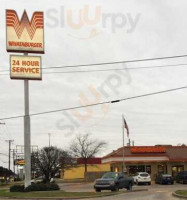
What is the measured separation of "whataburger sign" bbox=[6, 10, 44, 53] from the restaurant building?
3210 cm

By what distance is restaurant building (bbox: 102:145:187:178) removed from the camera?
67500mm

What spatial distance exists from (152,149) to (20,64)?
35.7m

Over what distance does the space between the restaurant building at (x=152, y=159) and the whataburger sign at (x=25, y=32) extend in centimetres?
3210

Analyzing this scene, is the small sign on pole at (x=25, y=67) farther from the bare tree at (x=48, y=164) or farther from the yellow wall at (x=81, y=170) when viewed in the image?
the yellow wall at (x=81, y=170)

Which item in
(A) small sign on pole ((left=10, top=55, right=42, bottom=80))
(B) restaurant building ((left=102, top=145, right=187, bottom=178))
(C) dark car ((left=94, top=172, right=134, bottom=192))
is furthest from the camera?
(B) restaurant building ((left=102, top=145, right=187, bottom=178))

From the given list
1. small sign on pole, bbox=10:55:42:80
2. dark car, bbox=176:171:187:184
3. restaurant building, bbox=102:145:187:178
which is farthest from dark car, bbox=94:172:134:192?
restaurant building, bbox=102:145:187:178

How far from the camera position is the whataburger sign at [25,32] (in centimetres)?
3812

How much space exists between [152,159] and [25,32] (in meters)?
36.3

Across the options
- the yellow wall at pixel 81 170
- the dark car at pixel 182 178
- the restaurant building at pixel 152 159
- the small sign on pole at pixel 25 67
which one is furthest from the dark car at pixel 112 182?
the yellow wall at pixel 81 170

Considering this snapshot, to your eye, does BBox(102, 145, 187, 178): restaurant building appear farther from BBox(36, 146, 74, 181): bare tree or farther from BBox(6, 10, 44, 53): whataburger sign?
BBox(6, 10, 44, 53): whataburger sign

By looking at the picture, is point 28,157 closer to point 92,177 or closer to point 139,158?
point 139,158

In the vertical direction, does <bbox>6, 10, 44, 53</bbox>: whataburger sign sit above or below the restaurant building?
above

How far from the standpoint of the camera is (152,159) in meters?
68.0

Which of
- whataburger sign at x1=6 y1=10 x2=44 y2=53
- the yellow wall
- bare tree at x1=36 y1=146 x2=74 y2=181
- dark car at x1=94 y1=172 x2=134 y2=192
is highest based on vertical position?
whataburger sign at x1=6 y1=10 x2=44 y2=53
